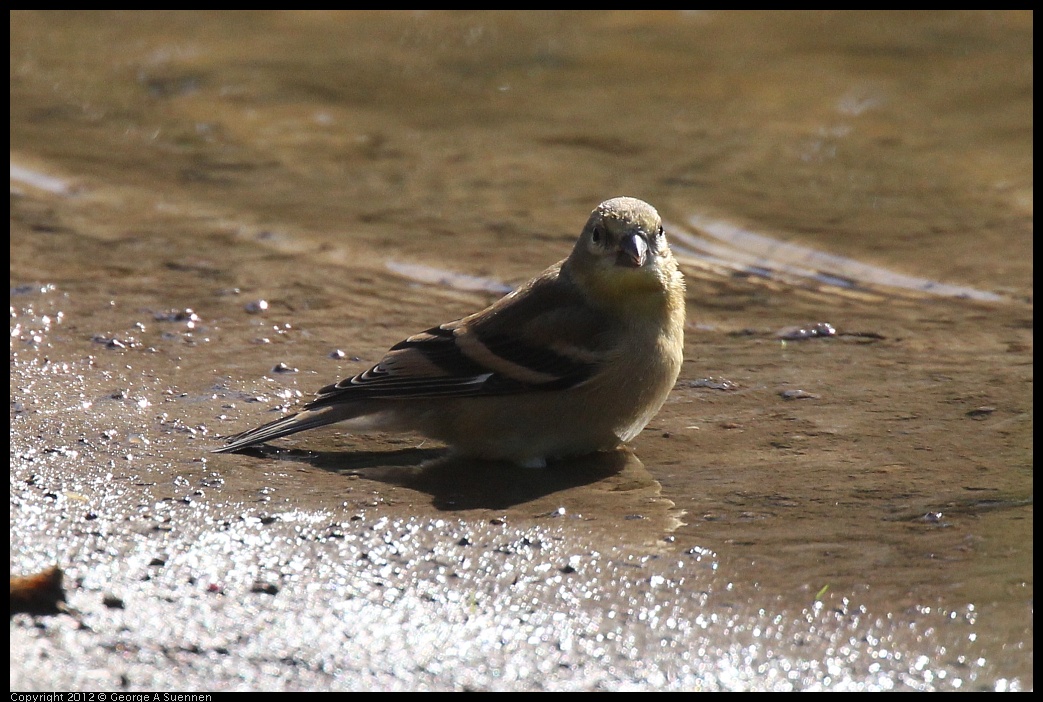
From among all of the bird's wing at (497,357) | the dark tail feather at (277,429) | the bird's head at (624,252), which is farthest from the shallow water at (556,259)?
the bird's head at (624,252)

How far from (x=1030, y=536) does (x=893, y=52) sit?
27.6 feet

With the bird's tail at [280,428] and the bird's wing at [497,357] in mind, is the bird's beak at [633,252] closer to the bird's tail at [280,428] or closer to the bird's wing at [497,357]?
the bird's wing at [497,357]

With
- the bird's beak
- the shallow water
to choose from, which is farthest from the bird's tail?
the bird's beak

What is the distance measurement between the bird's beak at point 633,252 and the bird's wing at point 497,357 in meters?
0.26

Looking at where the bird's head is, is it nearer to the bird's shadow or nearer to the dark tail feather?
the bird's shadow

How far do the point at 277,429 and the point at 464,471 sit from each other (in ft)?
2.61

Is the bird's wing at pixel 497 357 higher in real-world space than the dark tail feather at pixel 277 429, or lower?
higher

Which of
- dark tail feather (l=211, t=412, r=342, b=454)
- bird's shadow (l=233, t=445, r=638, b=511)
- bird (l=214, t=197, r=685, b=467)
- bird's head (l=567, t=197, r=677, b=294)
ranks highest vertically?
bird's head (l=567, t=197, r=677, b=294)

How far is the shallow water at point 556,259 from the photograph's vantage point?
4027 millimetres

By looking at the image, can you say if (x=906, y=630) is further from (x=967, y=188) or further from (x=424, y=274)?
(x=967, y=188)

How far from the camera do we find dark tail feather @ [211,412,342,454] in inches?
202

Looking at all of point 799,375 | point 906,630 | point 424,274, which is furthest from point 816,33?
point 906,630

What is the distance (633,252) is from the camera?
5.34 meters

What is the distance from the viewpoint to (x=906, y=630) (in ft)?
12.0
